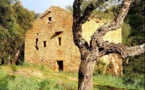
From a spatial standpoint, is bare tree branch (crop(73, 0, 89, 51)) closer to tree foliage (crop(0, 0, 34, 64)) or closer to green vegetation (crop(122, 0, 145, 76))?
green vegetation (crop(122, 0, 145, 76))

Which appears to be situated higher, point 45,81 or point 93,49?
point 93,49

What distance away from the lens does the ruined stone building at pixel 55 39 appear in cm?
3262

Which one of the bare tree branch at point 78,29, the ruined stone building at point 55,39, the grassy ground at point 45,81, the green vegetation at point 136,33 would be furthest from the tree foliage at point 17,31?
the bare tree branch at point 78,29

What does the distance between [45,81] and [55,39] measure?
755 inches

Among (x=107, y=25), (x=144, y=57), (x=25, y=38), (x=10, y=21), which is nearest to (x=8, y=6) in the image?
(x=10, y=21)

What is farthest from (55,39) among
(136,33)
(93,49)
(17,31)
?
(93,49)

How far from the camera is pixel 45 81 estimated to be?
15461mm

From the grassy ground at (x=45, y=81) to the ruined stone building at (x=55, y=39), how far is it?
5.05 feet

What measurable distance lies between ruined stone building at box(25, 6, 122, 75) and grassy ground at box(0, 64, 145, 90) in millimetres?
1540

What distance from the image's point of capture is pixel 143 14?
31.0 metres

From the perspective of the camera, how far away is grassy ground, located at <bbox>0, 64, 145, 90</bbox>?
15388 millimetres

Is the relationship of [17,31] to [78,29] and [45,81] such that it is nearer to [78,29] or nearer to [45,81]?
[45,81]

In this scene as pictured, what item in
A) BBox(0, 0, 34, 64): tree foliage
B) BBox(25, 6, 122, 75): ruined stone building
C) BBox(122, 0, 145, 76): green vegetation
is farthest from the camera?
BBox(0, 0, 34, 64): tree foliage

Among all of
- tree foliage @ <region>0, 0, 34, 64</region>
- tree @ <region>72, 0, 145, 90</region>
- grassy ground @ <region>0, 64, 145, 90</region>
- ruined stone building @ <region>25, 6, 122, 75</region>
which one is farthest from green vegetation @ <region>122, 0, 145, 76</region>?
tree @ <region>72, 0, 145, 90</region>
